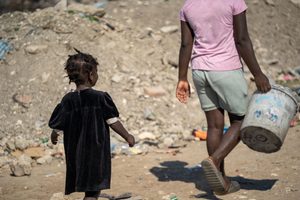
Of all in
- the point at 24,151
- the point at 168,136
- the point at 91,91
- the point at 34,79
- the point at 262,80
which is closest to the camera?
the point at 91,91

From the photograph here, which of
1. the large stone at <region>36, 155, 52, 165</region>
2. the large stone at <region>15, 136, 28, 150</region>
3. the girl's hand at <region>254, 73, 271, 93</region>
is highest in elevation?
the girl's hand at <region>254, 73, 271, 93</region>

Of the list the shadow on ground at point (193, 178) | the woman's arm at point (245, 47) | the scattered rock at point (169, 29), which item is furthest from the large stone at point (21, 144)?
the scattered rock at point (169, 29)

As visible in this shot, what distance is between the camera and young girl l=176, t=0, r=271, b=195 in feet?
14.3

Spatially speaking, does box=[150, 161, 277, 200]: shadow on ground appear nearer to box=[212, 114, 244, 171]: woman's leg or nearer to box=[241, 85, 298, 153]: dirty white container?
box=[212, 114, 244, 171]: woman's leg

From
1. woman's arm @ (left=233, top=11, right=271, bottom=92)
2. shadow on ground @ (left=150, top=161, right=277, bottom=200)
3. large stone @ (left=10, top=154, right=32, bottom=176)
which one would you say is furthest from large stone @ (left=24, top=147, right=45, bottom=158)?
woman's arm @ (left=233, top=11, right=271, bottom=92)

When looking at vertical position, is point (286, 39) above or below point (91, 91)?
below

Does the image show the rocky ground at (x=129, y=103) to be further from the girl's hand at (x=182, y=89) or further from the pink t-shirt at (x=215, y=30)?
the pink t-shirt at (x=215, y=30)

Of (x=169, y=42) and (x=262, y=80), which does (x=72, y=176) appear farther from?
(x=169, y=42)

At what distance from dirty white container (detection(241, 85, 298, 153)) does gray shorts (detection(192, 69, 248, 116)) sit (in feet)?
0.35

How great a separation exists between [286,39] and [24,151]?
6.22 meters

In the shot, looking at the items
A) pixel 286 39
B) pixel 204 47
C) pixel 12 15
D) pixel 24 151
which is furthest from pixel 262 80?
pixel 286 39

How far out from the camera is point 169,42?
373 inches

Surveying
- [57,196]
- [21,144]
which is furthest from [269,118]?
[21,144]

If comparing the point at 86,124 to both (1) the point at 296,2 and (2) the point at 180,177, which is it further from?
(1) the point at 296,2
